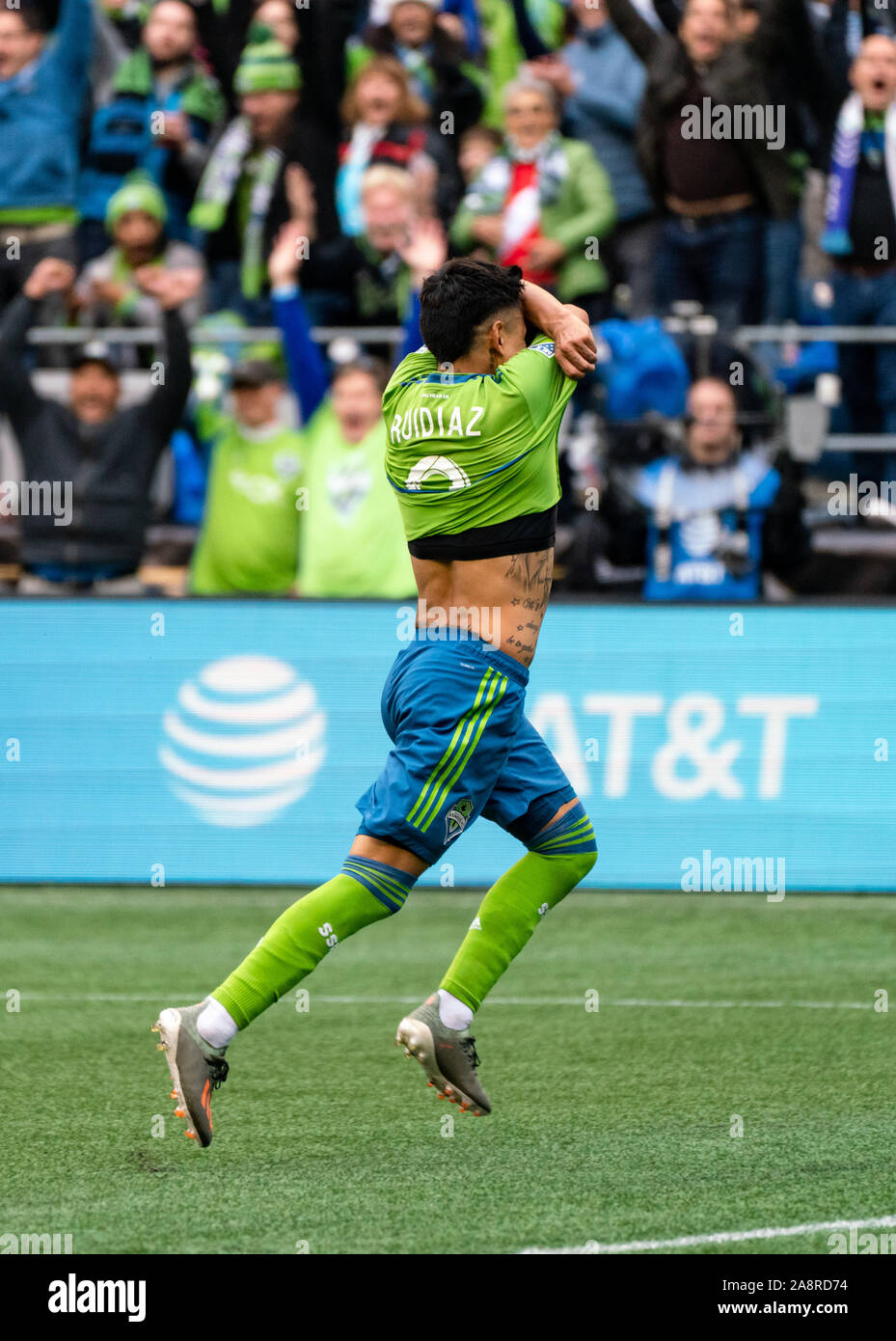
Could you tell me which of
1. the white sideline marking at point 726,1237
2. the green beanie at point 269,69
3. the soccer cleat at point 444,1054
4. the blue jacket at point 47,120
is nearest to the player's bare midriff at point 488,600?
the soccer cleat at point 444,1054

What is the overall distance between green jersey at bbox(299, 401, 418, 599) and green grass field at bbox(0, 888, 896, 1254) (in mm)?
1860

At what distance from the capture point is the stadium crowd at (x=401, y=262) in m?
11.1

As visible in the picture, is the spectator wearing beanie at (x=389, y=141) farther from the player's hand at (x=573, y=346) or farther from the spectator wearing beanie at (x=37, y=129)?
the player's hand at (x=573, y=346)

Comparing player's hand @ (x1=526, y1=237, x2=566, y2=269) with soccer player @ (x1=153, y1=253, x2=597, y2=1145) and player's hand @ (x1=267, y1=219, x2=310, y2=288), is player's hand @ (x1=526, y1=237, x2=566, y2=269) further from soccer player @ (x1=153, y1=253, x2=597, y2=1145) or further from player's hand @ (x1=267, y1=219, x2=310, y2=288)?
soccer player @ (x1=153, y1=253, x2=597, y2=1145)

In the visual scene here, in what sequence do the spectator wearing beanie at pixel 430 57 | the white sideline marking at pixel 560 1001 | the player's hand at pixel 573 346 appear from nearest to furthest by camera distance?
the player's hand at pixel 573 346 < the white sideline marking at pixel 560 1001 < the spectator wearing beanie at pixel 430 57

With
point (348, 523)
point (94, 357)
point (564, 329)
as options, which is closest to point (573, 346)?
point (564, 329)

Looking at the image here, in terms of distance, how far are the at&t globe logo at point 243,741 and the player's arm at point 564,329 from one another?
4.96 m

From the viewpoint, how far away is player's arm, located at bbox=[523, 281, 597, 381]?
5336 mm

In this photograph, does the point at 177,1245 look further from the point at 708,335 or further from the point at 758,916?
the point at 708,335

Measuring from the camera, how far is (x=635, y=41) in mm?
11867

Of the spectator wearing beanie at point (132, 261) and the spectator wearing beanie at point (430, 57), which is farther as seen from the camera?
the spectator wearing beanie at point (132, 261)
